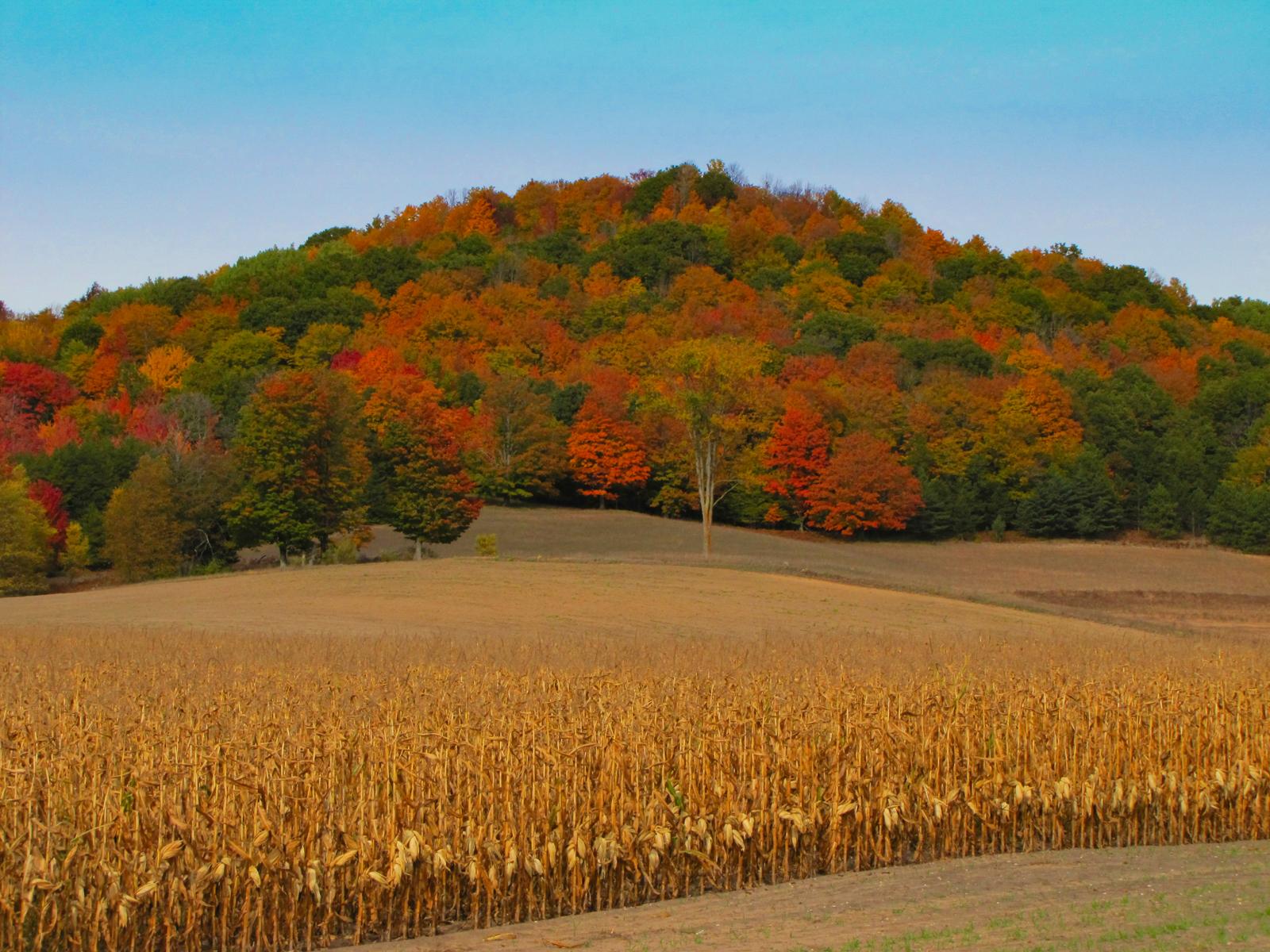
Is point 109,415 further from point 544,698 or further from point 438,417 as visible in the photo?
point 544,698

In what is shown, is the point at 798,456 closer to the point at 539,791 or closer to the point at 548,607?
the point at 548,607

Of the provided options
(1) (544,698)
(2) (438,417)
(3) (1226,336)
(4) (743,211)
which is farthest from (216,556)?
(4) (743,211)

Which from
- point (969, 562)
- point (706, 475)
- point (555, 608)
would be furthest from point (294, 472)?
point (969, 562)

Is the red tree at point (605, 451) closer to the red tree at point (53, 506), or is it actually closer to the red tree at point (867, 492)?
the red tree at point (867, 492)

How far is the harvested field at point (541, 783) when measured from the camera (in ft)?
27.2

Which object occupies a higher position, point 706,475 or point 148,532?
point 706,475

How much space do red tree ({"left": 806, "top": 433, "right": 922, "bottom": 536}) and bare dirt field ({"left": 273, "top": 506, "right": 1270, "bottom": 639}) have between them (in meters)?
1.70

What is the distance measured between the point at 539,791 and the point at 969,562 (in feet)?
207

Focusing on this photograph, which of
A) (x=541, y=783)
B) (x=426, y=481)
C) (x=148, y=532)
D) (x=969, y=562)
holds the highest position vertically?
(x=426, y=481)

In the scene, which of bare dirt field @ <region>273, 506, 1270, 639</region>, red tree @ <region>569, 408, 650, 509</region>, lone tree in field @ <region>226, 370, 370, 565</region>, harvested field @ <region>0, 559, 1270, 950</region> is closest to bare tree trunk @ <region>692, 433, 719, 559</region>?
bare dirt field @ <region>273, 506, 1270, 639</region>

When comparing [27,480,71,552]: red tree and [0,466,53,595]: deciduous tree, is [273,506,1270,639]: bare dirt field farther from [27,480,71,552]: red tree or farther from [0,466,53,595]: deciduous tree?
[0,466,53,595]: deciduous tree

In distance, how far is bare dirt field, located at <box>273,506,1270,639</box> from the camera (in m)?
48.7

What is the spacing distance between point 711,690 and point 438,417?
51.1 metres

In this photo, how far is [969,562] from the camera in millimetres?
69438
